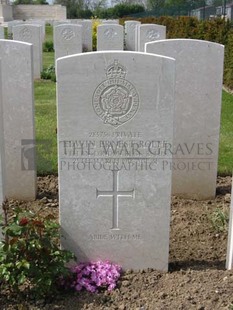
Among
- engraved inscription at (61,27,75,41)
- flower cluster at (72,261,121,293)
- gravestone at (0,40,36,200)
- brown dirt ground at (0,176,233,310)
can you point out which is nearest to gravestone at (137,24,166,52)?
engraved inscription at (61,27,75,41)

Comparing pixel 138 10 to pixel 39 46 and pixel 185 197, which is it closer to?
pixel 39 46

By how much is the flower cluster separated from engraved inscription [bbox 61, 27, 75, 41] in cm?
1069

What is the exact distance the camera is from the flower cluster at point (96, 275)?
124 inches

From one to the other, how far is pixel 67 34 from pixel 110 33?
1.38 m

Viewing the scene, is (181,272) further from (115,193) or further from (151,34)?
(151,34)

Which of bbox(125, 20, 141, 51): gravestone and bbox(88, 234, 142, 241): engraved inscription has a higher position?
bbox(125, 20, 141, 51): gravestone

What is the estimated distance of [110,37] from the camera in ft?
45.8

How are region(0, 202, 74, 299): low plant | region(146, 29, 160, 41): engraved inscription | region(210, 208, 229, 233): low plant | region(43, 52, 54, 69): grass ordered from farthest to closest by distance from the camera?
region(43, 52, 54, 69): grass → region(146, 29, 160, 41): engraved inscription → region(210, 208, 229, 233): low plant → region(0, 202, 74, 299): low plant

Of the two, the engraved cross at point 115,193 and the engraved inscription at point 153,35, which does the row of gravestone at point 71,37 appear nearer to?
the engraved inscription at point 153,35

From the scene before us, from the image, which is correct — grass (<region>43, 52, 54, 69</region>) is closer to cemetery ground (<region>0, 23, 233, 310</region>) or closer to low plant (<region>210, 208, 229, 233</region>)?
cemetery ground (<region>0, 23, 233, 310</region>)

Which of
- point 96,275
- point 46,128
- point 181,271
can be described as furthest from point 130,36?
point 96,275

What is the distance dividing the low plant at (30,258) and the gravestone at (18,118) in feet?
5.71

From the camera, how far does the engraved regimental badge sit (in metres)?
3.11

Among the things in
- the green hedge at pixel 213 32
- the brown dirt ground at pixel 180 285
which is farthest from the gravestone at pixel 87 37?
the brown dirt ground at pixel 180 285
